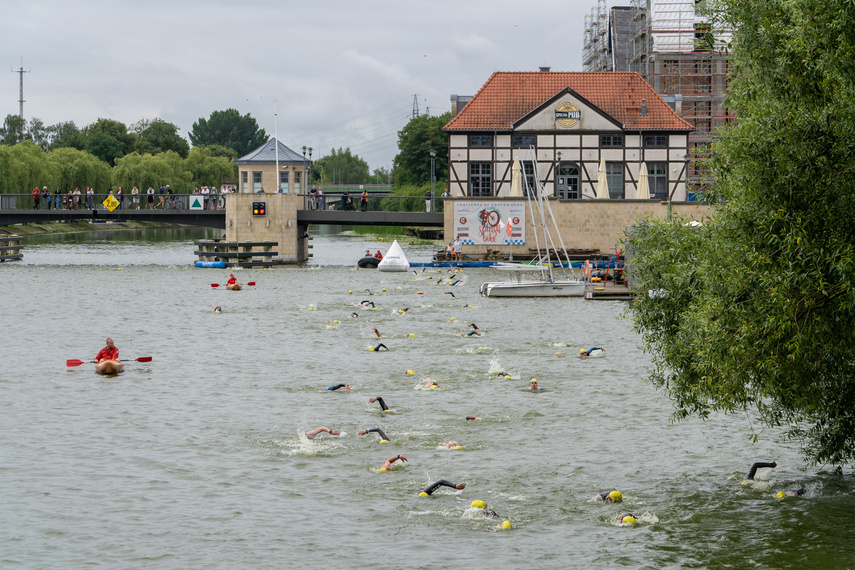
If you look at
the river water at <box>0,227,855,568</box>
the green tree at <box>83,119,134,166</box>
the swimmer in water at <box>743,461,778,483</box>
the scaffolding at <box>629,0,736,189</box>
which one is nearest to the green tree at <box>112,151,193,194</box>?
the green tree at <box>83,119,134,166</box>

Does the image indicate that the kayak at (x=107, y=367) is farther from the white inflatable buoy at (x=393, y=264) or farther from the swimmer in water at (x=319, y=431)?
the white inflatable buoy at (x=393, y=264)

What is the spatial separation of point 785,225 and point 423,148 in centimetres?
12217

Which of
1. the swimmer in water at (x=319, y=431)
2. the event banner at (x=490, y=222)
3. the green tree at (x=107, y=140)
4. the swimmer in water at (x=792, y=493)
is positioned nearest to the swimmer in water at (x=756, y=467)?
the swimmer in water at (x=792, y=493)

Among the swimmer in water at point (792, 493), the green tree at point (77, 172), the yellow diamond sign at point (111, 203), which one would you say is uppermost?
the green tree at point (77, 172)

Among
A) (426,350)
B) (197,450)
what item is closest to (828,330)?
(197,450)

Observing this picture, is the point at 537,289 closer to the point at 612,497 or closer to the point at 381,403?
the point at 381,403

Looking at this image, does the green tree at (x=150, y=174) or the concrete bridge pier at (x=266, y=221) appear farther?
the green tree at (x=150, y=174)

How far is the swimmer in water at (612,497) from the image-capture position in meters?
15.8

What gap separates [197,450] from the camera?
19.0m

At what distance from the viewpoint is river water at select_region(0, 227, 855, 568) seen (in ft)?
45.8

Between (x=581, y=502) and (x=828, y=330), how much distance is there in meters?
4.65

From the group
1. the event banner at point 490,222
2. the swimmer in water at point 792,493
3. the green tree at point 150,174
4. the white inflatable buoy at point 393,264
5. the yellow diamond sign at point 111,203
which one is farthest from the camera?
the green tree at point 150,174

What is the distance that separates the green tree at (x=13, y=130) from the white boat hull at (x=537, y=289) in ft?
513

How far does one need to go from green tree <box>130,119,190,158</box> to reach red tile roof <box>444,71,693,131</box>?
11165cm
